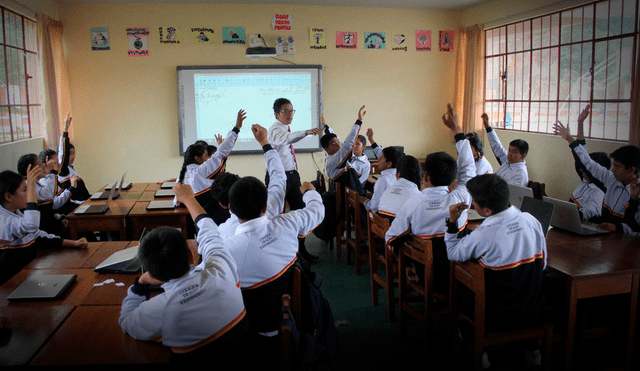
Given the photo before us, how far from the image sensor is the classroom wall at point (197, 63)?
6316mm

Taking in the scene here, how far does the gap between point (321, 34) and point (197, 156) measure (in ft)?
11.5

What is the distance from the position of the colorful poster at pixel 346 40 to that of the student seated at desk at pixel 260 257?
5163mm

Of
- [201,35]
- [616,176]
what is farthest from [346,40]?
[616,176]

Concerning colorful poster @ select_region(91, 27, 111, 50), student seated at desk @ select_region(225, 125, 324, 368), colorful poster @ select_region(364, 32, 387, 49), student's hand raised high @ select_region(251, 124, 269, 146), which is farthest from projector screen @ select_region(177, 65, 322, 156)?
student seated at desk @ select_region(225, 125, 324, 368)

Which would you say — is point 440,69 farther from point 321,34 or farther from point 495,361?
point 495,361

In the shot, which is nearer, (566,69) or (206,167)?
(206,167)

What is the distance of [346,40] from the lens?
680 cm

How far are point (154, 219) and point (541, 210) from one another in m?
2.78

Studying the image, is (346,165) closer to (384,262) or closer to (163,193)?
(384,262)

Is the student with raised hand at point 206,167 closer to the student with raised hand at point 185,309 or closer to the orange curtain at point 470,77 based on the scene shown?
the student with raised hand at point 185,309

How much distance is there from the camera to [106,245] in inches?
106

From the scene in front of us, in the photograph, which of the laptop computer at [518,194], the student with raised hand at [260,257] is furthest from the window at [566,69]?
the student with raised hand at [260,257]

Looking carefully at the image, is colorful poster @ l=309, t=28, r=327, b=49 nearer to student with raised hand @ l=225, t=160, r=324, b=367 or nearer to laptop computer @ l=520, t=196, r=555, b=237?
laptop computer @ l=520, t=196, r=555, b=237

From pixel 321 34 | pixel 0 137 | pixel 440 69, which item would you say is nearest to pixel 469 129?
pixel 440 69
